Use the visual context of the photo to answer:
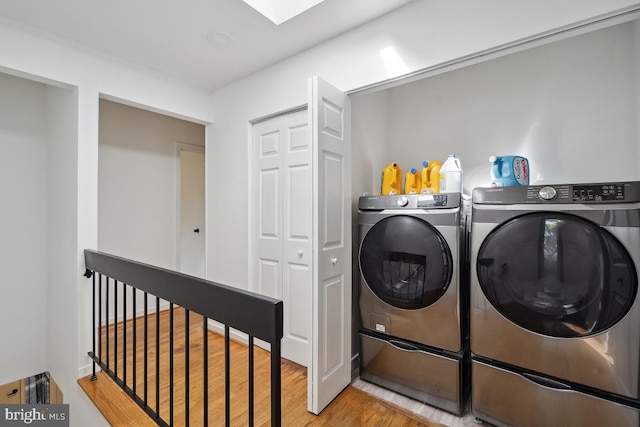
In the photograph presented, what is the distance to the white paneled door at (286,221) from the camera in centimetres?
239

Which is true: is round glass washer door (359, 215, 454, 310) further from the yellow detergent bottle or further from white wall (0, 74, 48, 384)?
white wall (0, 74, 48, 384)

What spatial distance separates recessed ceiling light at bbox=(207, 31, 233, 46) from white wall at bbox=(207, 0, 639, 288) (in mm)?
464

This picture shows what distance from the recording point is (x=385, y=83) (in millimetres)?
1927

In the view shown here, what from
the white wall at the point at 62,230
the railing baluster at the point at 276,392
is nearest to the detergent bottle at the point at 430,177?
the railing baluster at the point at 276,392

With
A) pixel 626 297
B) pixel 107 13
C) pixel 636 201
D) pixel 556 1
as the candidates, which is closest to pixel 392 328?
pixel 626 297

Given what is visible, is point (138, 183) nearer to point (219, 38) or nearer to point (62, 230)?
point (62, 230)

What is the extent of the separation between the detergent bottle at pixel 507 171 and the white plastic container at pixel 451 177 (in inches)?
8.5

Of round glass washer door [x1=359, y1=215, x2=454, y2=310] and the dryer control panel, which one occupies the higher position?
the dryer control panel

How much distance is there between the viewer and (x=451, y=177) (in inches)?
80.6

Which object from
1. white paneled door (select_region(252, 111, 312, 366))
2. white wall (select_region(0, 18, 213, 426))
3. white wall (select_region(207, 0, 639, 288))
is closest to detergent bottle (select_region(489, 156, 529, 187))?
white wall (select_region(207, 0, 639, 288))

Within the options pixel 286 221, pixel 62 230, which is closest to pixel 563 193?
pixel 286 221

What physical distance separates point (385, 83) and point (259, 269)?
1816mm

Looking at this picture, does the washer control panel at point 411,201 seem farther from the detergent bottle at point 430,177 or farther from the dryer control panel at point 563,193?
the detergent bottle at point 430,177

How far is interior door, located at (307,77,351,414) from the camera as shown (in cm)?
178
